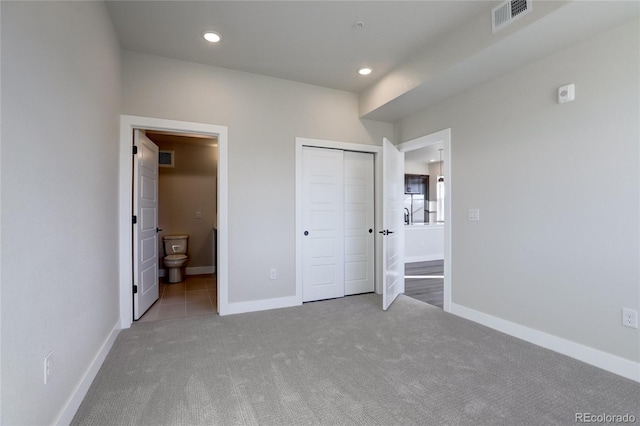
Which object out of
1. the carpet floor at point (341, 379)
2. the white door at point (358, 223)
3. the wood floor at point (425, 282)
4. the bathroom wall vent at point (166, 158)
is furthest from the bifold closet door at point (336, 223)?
the bathroom wall vent at point (166, 158)

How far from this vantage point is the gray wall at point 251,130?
123 inches

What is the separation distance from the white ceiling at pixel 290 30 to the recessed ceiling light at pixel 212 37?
6cm

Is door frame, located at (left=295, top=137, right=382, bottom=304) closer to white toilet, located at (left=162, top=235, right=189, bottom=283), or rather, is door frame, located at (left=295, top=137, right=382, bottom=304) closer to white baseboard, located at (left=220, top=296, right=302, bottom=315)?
white baseboard, located at (left=220, top=296, right=302, bottom=315)

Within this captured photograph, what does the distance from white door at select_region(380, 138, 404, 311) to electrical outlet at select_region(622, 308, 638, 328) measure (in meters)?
1.91

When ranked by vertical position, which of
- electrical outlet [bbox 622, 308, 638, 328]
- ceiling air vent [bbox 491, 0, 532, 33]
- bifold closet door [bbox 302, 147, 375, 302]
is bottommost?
electrical outlet [bbox 622, 308, 638, 328]

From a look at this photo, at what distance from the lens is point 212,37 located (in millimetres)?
2766

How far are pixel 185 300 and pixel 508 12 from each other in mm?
4412

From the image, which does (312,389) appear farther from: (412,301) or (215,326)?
(412,301)

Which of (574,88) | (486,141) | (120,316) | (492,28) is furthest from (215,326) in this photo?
(574,88)

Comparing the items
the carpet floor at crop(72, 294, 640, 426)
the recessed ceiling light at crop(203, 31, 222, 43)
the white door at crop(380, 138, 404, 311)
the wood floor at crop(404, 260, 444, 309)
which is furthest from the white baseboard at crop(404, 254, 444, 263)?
the recessed ceiling light at crop(203, 31, 222, 43)

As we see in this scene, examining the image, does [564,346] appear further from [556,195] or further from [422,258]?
[422,258]

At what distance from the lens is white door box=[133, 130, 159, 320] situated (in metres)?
3.16

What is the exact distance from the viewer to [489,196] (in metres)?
3.05

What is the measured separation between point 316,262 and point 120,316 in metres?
2.15
